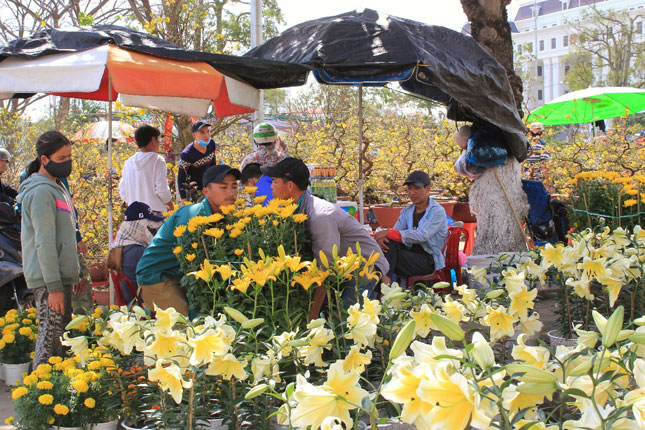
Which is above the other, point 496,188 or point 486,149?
point 486,149

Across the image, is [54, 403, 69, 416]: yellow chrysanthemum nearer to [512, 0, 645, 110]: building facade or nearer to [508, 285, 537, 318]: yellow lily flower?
[508, 285, 537, 318]: yellow lily flower

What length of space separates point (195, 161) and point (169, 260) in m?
3.05

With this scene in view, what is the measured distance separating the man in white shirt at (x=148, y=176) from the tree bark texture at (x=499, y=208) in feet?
10.1

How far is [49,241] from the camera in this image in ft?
10.9

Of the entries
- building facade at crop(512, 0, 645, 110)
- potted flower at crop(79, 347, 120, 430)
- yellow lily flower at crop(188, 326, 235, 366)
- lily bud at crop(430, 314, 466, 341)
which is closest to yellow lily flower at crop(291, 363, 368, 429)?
lily bud at crop(430, 314, 466, 341)

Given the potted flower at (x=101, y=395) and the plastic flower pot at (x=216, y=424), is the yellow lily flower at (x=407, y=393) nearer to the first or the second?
the plastic flower pot at (x=216, y=424)

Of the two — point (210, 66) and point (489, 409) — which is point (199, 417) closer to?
point (489, 409)

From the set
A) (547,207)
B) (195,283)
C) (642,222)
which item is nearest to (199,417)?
(195,283)

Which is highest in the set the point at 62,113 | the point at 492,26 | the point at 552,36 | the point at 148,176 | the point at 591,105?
the point at 552,36

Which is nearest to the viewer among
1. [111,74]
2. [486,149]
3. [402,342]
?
[402,342]

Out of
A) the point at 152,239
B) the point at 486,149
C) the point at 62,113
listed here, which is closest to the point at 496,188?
the point at 486,149

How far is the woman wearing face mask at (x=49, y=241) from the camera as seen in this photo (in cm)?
334

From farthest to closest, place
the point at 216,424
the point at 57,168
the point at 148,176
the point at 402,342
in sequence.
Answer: the point at 148,176
the point at 57,168
the point at 216,424
the point at 402,342

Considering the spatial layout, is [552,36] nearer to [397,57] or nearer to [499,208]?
[499,208]
